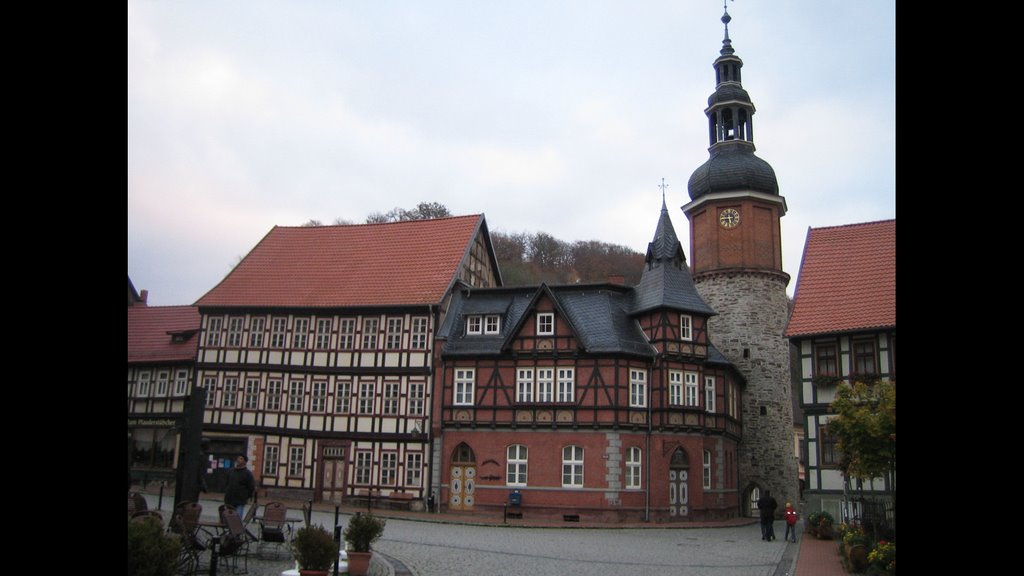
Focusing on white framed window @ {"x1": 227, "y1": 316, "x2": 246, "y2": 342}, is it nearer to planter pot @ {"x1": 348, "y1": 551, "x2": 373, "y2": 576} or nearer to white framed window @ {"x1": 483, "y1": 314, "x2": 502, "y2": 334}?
white framed window @ {"x1": 483, "y1": 314, "x2": 502, "y2": 334}

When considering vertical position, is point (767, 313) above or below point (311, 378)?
above

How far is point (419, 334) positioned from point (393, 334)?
121cm

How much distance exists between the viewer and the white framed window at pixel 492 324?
33438 mm

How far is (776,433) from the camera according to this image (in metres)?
38.0

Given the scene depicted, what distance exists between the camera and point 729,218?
40594 mm

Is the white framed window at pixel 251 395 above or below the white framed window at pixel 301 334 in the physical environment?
below

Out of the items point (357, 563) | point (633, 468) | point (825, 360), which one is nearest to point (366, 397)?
point (633, 468)

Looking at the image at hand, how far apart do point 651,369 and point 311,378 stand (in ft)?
47.9

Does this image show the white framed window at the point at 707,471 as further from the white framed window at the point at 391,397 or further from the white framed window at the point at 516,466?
the white framed window at the point at 391,397

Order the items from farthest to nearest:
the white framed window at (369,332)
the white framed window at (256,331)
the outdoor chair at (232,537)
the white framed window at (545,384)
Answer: the white framed window at (256,331)
the white framed window at (369,332)
the white framed window at (545,384)
the outdoor chair at (232,537)

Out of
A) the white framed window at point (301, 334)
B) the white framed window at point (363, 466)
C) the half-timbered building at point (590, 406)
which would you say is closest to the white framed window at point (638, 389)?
the half-timbered building at point (590, 406)

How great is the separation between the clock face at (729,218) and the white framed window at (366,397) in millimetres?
19293
